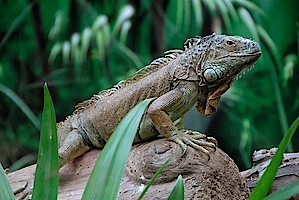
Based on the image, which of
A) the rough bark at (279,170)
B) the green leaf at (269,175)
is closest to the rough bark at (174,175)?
the rough bark at (279,170)

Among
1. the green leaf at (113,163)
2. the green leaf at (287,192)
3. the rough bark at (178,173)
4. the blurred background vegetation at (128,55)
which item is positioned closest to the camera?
the green leaf at (287,192)

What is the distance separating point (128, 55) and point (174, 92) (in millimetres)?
1840

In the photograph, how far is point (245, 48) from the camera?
1.76 metres

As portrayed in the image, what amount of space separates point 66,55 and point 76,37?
18 cm

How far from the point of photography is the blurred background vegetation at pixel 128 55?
134 inches

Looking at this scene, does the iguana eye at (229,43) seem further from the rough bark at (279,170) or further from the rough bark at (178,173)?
the rough bark at (279,170)

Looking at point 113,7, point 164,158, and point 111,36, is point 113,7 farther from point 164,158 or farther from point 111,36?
point 164,158

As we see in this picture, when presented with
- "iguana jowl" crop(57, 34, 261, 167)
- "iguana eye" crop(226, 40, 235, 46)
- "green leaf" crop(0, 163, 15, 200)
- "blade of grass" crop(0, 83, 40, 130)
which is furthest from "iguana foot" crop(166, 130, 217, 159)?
"blade of grass" crop(0, 83, 40, 130)

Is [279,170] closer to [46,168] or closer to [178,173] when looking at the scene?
[178,173]

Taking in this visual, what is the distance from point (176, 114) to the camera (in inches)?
73.0

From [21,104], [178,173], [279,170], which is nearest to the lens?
[178,173]

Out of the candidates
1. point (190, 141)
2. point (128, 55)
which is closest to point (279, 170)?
point (190, 141)

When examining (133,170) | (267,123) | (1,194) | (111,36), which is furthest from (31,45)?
(1,194)

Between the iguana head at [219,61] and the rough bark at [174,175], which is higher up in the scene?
the iguana head at [219,61]
